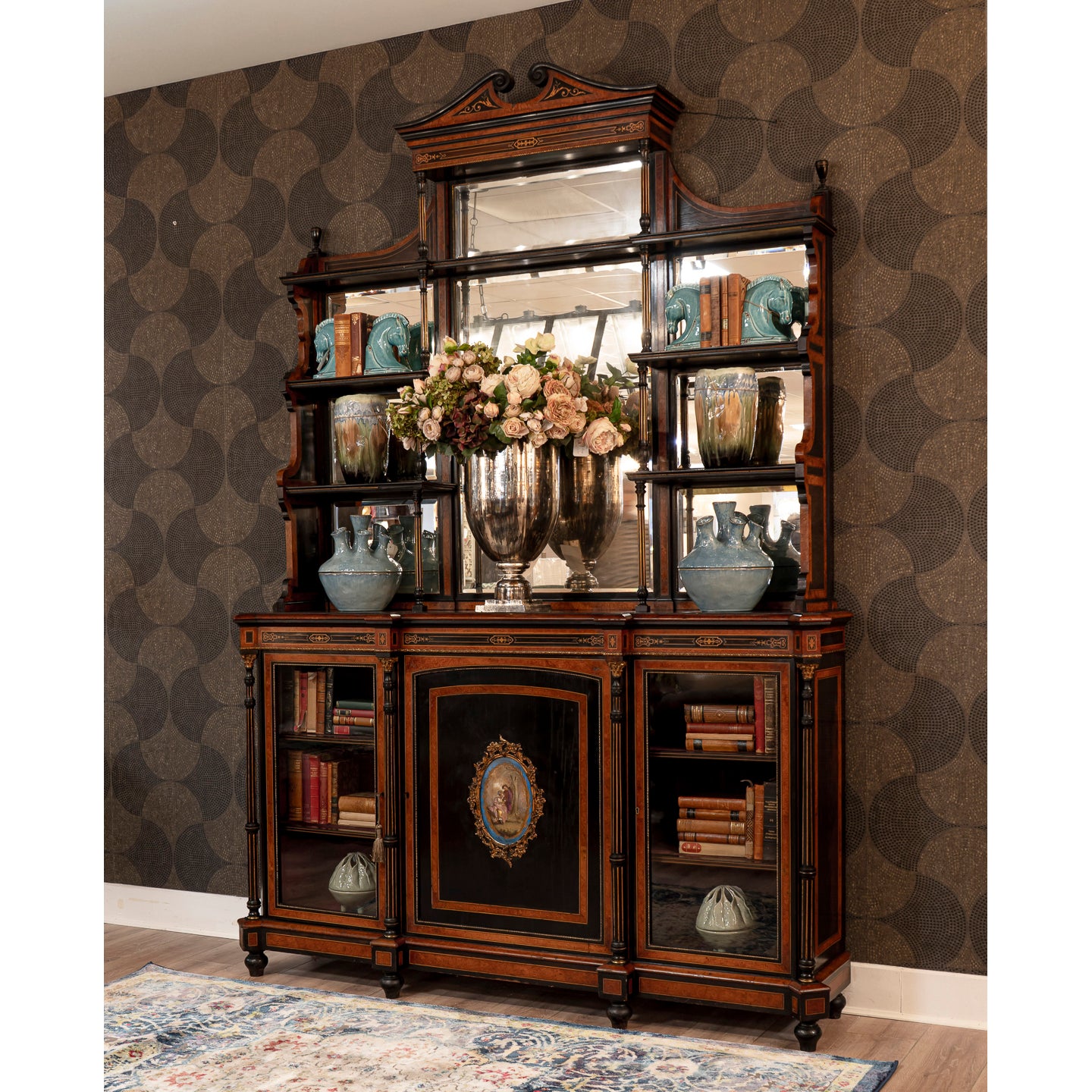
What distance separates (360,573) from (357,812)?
753mm

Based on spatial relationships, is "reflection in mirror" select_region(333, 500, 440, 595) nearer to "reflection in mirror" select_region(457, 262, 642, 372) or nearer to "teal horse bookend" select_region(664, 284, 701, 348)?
"reflection in mirror" select_region(457, 262, 642, 372)

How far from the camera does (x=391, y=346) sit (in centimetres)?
395

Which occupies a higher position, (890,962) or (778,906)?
(778,906)

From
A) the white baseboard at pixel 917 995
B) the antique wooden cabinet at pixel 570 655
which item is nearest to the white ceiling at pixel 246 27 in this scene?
the antique wooden cabinet at pixel 570 655

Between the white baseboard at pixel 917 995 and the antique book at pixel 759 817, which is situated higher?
the antique book at pixel 759 817

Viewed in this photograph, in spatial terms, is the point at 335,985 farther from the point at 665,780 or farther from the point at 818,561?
the point at 818,561

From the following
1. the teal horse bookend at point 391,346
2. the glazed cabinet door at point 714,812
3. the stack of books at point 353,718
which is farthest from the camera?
the teal horse bookend at point 391,346

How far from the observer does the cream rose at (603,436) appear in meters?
3.50

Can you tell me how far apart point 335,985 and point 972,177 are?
120 inches

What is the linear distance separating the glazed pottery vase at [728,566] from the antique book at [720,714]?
0.27 meters

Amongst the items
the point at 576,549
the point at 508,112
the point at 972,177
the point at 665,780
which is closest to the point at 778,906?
the point at 665,780

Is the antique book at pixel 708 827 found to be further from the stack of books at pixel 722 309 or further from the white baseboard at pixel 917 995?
the stack of books at pixel 722 309

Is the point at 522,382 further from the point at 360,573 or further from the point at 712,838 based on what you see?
the point at 712,838
